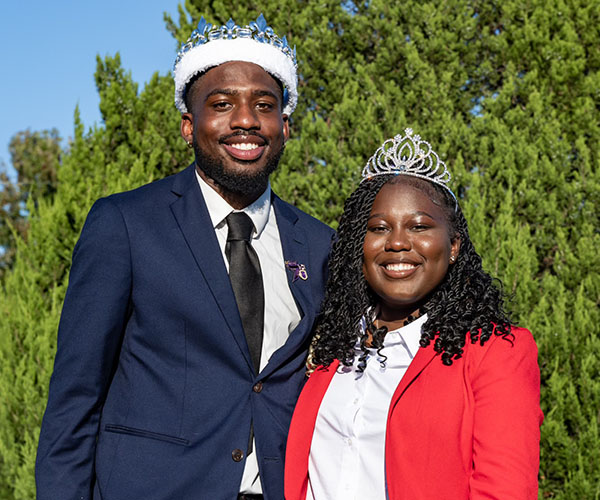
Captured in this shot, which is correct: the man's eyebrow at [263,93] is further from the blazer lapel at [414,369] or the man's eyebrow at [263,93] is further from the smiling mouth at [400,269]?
the blazer lapel at [414,369]

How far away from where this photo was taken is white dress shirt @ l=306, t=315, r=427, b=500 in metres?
2.41

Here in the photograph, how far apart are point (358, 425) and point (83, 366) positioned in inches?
42.0

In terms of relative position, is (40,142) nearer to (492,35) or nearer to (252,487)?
(492,35)

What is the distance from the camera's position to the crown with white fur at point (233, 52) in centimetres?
287

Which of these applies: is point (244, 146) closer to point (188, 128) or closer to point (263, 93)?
point (263, 93)

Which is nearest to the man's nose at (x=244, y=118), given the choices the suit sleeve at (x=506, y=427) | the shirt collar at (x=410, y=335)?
the shirt collar at (x=410, y=335)

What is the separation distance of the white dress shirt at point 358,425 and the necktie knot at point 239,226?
0.71 m

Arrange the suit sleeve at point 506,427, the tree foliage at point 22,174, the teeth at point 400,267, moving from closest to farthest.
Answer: the suit sleeve at point 506,427
the teeth at point 400,267
the tree foliage at point 22,174

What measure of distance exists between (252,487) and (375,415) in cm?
56

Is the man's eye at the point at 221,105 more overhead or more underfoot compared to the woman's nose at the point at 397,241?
more overhead

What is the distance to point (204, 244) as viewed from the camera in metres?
2.61

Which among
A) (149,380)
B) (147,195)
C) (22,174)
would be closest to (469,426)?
(149,380)

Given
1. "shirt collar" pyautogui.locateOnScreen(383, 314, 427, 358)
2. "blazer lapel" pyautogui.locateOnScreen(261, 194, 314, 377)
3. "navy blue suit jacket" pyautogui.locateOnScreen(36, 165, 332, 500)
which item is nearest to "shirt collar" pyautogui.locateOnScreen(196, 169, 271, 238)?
"blazer lapel" pyautogui.locateOnScreen(261, 194, 314, 377)

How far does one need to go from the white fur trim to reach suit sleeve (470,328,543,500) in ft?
5.24
